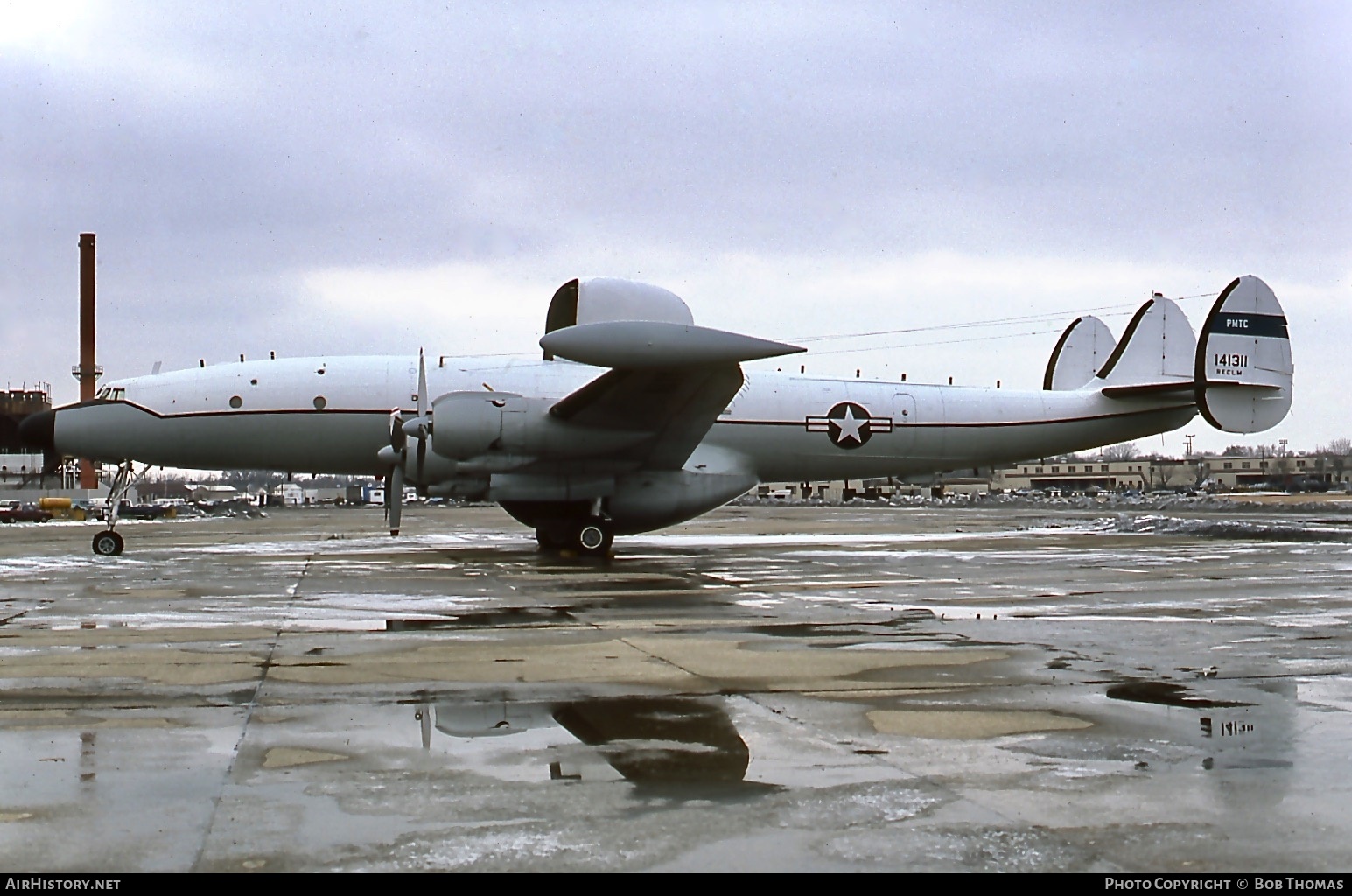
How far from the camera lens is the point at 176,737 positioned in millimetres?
6527

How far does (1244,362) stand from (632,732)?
2800 cm

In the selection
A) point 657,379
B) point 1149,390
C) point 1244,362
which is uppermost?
point 1244,362

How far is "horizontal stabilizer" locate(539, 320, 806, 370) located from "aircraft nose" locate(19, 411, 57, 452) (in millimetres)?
12114

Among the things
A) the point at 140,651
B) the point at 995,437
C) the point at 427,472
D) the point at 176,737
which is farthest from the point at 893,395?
the point at 176,737

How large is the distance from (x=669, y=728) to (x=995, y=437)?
23.3m

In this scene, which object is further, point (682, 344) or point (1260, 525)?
point (1260, 525)

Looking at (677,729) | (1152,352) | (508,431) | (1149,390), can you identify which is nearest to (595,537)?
(508,431)

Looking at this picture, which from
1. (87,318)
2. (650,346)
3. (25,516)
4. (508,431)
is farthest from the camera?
(87,318)

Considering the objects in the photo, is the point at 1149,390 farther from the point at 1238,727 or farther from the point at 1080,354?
the point at 1238,727

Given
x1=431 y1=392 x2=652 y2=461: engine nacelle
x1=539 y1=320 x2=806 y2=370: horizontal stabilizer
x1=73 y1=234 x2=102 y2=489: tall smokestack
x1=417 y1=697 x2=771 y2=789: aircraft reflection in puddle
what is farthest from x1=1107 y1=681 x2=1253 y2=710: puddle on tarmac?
x1=73 y1=234 x2=102 y2=489: tall smokestack

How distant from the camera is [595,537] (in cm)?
2222

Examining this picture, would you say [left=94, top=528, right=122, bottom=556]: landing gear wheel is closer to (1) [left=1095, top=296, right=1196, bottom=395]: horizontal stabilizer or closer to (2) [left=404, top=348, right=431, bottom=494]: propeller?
(2) [left=404, top=348, right=431, bottom=494]: propeller

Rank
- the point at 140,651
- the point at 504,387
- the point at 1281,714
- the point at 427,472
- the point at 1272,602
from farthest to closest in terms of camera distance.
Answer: the point at 504,387
the point at 427,472
the point at 1272,602
the point at 140,651
the point at 1281,714

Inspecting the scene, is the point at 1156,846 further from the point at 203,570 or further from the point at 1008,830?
the point at 203,570
